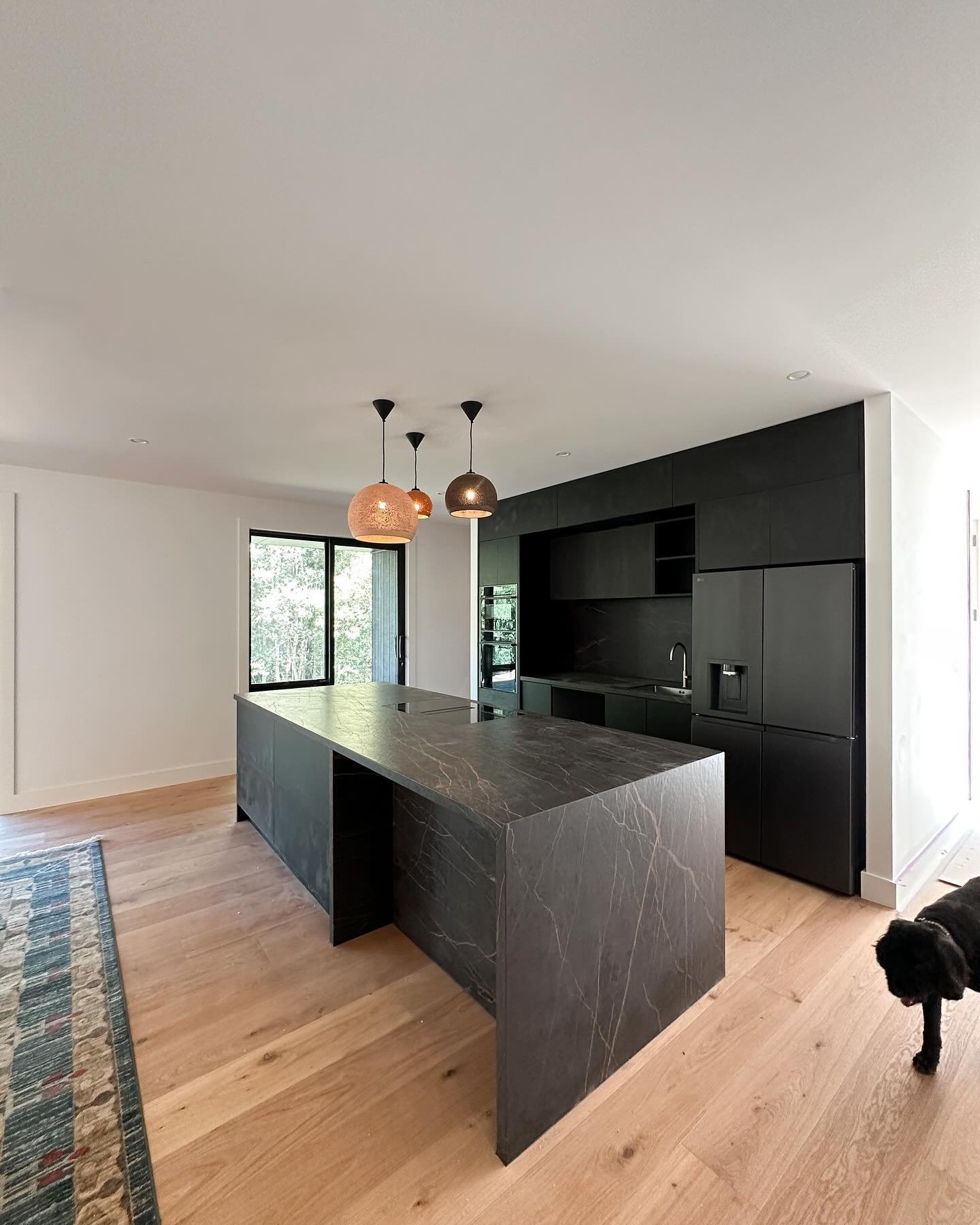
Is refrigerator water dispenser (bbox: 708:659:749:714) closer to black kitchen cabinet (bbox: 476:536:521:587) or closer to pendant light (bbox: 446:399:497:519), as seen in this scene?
pendant light (bbox: 446:399:497:519)

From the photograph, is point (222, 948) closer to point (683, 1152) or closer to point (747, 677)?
point (683, 1152)

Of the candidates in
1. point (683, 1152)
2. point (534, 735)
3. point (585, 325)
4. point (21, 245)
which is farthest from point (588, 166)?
point (683, 1152)

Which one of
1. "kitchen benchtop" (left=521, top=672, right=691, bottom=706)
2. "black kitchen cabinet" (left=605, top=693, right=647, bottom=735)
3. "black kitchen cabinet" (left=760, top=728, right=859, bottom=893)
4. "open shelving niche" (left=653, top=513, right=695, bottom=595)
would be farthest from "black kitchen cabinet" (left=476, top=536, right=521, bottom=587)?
"black kitchen cabinet" (left=760, top=728, right=859, bottom=893)

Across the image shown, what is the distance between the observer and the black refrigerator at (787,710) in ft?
8.98

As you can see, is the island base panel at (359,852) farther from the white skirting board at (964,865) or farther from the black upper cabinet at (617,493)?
the white skirting board at (964,865)

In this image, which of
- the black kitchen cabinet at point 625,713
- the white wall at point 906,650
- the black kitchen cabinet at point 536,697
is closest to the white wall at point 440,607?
the black kitchen cabinet at point 536,697

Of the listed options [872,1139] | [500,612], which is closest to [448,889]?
[872,1139]

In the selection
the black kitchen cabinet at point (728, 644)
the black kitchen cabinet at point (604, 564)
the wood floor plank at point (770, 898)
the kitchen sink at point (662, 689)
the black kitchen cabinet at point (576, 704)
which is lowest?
the wood floor plank at point (770, 898)

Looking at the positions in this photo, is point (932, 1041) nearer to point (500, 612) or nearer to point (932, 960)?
point (932, 960)

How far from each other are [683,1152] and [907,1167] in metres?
0.55

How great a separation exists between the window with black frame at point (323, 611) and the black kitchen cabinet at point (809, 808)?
11.5 feet

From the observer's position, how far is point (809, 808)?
286 centimetres

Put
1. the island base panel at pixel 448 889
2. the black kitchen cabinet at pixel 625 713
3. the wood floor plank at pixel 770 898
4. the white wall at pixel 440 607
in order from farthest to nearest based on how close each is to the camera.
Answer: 1. the white wall at pixel 440 607
2. the black kitchen cabinet at pixel 625 713
3. the wood floor plank at pixel 770 898
4. the island base panel at pixel 448 889

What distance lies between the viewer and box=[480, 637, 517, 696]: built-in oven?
5066mm
